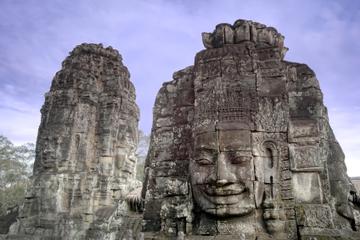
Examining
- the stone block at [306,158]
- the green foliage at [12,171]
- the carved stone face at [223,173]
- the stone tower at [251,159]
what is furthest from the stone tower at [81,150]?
the green foliage at [12,171]

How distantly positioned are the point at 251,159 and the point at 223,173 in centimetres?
41

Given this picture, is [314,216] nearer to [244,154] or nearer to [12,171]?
[244,154]

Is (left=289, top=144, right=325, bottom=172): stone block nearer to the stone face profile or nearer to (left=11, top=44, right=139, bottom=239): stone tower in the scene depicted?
the stone face profile

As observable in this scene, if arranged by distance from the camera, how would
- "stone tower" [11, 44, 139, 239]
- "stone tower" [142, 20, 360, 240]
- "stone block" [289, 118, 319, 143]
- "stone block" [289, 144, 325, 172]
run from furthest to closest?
1. "stone tower" [11, 44, 139, 239]
2. "stone block" [289, 118, 319, 143]
3. "stone block" [289, 144, 325, 172]
4. "stone tower" [142, 20, 360, 240]

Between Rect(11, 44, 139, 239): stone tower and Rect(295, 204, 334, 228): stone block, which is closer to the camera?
Rect(295, 204, 334, 228): stone block

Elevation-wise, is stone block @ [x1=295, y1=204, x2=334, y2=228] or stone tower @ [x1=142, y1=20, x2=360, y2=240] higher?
stone tower @ [x1=142, y1=20, x2=360, y2=240]

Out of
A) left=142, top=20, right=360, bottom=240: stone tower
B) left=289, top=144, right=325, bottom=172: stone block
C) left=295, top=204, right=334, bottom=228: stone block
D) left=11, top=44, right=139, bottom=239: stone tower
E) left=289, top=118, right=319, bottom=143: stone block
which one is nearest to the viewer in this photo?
left=295, top=204, right=334, bottom=228: stone block

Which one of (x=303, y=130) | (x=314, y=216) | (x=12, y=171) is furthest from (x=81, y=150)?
(x=12, y=171)

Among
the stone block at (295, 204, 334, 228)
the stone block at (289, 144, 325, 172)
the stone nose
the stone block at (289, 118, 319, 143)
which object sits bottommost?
the stone block at (295, 204, 334, 228)

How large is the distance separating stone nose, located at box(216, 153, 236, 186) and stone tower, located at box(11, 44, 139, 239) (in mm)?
8187

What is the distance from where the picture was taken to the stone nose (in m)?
4.25

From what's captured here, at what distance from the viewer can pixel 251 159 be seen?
173 inches

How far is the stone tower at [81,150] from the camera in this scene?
1142 cm

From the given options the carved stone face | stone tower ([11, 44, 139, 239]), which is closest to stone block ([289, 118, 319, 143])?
the carved stone face
